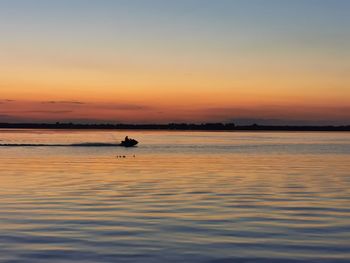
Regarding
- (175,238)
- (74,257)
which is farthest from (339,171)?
(74,257)

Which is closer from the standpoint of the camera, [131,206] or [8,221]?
[8,221]

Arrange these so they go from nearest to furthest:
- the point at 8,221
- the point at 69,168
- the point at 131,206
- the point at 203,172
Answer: the point at 8,221 → the point at 131,206 → the point at 203,172 → the point at 69,168

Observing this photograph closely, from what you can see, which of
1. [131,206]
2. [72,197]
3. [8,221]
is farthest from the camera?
[72,197]

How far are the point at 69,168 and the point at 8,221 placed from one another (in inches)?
1065

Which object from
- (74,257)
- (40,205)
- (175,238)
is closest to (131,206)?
(40,205)

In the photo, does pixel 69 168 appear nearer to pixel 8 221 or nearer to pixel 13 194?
pixel 13 194

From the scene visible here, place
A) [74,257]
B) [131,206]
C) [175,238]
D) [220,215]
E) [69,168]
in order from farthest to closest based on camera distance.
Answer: [69,168]
[131,206]
[220,215]
[175,238]
[74,257]

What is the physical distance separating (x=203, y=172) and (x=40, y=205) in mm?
20678

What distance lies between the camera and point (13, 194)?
27.3 meters

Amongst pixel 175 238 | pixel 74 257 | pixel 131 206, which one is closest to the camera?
pixel 74 257

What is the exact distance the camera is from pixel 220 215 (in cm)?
2086

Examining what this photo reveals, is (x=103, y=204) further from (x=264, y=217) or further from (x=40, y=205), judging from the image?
(x=264, y=217)

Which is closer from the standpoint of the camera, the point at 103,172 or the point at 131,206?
the point at 131,206

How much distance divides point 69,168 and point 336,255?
34.2 meters
